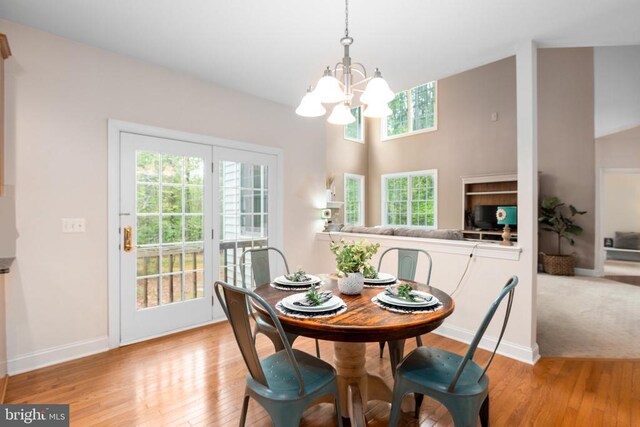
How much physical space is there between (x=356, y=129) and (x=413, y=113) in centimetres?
150

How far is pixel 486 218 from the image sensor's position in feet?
22.5

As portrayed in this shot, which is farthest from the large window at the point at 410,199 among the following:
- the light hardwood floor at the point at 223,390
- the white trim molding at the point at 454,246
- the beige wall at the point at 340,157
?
the light hardwood floor at the point at 223,390

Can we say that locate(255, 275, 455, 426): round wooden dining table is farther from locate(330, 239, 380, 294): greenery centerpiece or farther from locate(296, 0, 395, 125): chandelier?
locate(296, 0, 395, 125): chandelier

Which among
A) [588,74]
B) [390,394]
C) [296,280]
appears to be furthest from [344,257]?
[588,74]

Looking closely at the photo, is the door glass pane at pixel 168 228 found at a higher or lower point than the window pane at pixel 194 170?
lower

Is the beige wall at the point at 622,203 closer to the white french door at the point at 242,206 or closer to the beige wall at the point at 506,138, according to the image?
the beige wall at the point at 506,138

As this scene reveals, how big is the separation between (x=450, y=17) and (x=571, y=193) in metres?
5.75

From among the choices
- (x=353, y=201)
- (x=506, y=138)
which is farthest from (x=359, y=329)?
(x=353, y=201)

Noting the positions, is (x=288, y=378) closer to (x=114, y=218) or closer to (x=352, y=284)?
(x=352, y=284)

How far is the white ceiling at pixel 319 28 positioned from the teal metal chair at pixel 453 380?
193 cm

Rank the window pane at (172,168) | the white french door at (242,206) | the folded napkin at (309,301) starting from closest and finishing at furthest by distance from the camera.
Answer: the folded napkin at (309,301), the window pane at (172,168), the white french door at (242,206)

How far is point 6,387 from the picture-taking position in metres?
2.17

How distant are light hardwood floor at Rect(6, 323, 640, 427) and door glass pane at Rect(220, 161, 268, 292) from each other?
1.04m

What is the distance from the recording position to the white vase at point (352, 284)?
73.7 inches
